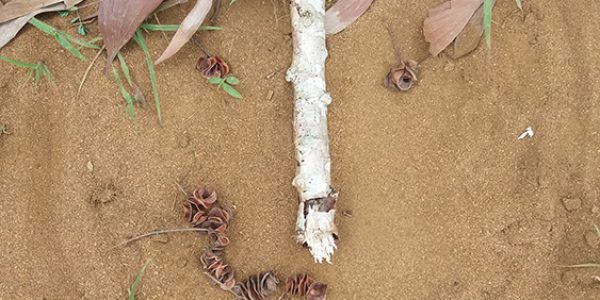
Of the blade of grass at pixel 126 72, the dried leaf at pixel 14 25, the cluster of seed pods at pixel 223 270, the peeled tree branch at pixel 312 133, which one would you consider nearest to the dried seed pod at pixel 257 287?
the cluster of seed pods at pixel 223 270

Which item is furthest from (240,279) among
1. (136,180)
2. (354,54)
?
(354,54)

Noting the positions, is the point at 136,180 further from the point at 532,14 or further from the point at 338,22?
the point at 532,14

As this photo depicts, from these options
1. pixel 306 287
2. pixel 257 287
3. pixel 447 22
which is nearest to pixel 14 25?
pixel 257 287

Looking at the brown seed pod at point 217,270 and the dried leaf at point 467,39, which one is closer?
the brown seed pod at point 217,270

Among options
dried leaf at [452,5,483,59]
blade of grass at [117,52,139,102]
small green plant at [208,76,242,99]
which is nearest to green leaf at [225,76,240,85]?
small green plant at [208,76,242,99]

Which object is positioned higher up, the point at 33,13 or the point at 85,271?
the point at 33,13

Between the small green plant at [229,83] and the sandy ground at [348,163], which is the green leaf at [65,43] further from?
the small green plant at [229,83]
